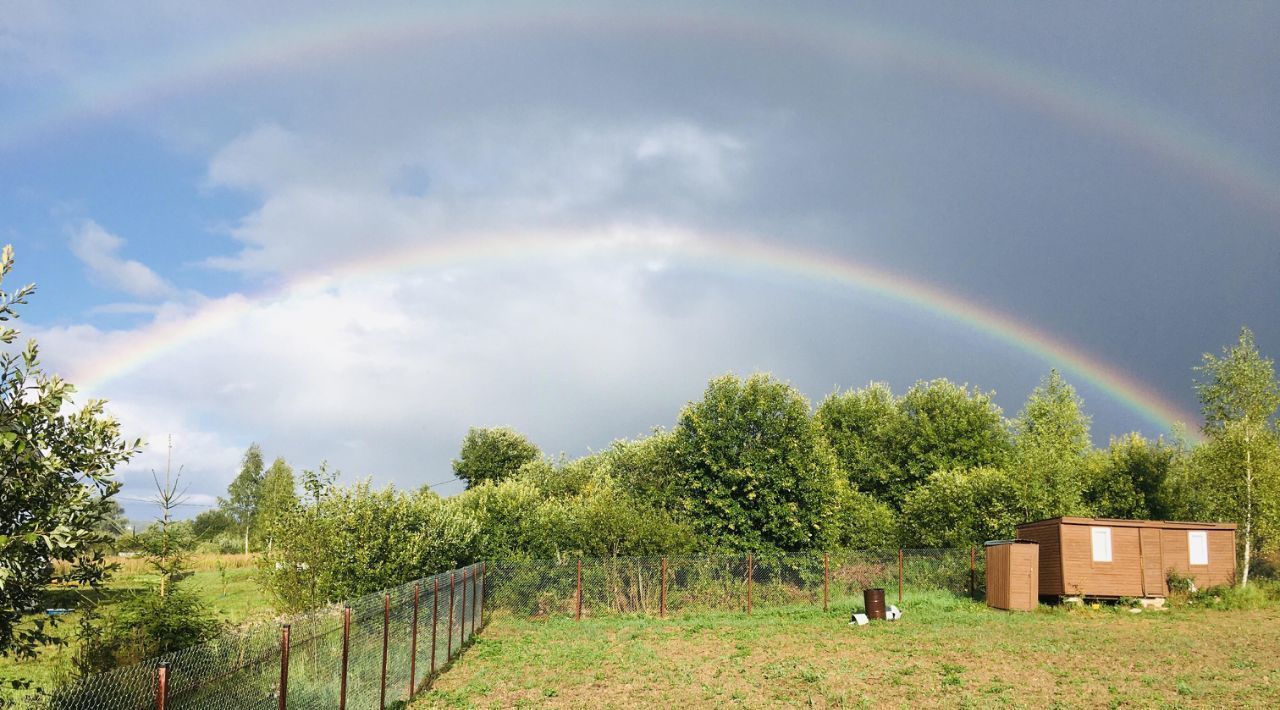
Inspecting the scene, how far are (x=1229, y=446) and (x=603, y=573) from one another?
30.1 meters

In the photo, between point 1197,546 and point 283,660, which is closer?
point 283,660

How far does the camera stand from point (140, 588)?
15250 millimetres

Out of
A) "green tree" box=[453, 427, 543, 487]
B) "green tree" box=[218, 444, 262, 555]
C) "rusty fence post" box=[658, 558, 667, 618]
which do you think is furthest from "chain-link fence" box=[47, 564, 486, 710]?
"green tree" box=[218, 444, 262, 555]

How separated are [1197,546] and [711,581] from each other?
1753 cm

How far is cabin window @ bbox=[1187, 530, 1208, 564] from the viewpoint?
29.9 m

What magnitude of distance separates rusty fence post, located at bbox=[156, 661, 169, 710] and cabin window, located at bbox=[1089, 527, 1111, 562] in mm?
29480

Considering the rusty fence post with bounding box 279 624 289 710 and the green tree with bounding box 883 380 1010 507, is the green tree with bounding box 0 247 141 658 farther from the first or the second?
the green tree with bounding box 883 380 1010 507

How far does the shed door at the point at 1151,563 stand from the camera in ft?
94.4

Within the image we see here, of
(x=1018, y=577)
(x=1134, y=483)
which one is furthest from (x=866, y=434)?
(x=1018, y=577)

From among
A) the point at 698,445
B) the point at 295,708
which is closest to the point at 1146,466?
the point at 698,445

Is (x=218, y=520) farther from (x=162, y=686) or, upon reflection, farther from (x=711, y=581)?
(x=162, y=686)

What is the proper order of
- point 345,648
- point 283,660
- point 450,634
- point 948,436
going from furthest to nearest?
point 948,436, point 450,634, point 345,648, point 283,660

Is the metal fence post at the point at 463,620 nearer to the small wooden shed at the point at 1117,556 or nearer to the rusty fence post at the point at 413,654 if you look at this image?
the rusty fence post at the point at 413,654

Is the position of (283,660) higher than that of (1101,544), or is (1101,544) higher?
(283,660)
